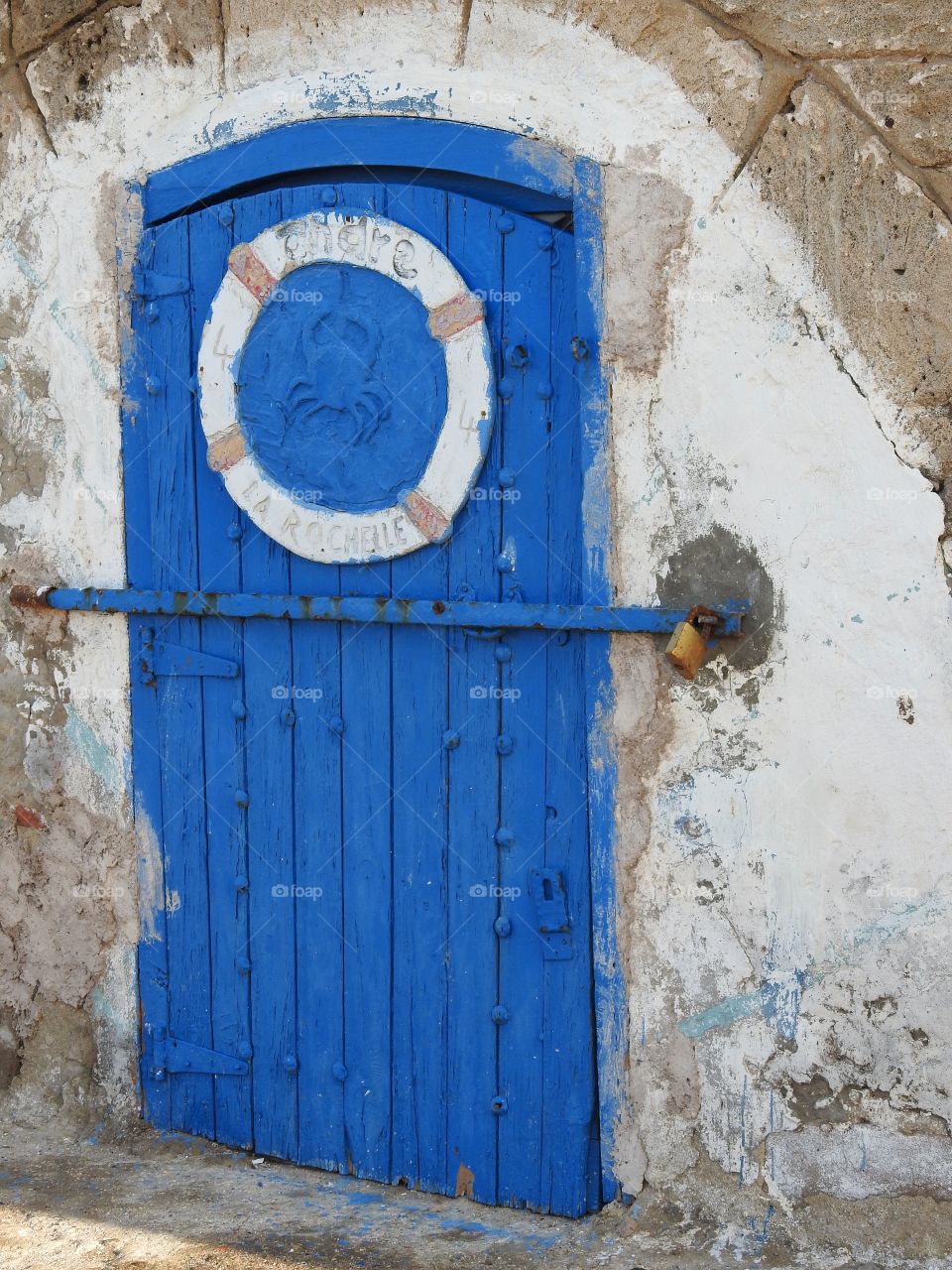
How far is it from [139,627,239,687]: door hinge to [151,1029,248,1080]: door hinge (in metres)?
1.01

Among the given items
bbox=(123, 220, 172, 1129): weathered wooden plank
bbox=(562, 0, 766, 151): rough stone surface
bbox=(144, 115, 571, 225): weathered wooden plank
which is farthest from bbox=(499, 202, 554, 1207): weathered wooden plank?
bbox=(123, 220, 172, 1129): weathered wooden plank

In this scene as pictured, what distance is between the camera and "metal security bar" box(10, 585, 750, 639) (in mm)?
3182

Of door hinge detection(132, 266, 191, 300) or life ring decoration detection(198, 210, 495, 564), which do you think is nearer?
life ring decoration detection(198, 210, 495, 564)

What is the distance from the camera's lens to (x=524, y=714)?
339cm

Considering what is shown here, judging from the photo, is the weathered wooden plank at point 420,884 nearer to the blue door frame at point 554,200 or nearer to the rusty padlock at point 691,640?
the blue door frame at point 554,200

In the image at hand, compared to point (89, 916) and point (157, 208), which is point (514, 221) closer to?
point (157, 208)

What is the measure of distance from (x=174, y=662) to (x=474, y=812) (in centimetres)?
92

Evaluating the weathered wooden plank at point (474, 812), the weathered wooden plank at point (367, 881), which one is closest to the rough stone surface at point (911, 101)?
the weathered wooden plank at point (474, 812)

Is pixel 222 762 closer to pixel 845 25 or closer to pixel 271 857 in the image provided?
pixel 271 857

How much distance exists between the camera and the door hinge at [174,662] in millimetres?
3639

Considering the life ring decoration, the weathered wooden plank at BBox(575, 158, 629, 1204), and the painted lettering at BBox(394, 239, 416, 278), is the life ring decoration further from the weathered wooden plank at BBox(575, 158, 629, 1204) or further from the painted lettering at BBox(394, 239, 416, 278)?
the weathered wooden plank at BBox(575, 158, 629, 1204)

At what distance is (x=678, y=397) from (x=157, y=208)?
1497mm

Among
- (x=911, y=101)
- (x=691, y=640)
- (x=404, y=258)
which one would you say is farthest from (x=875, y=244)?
(x=404, y=258)

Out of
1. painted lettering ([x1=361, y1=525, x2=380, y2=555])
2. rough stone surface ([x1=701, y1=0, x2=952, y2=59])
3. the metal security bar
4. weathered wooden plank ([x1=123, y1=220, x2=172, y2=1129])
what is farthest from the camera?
weathered wooden plank ([x1=123, y1=220, x2=172, y2=1129])
